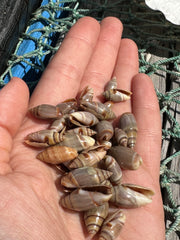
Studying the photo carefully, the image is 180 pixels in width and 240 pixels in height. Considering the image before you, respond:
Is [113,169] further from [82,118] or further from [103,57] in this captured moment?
[103,57]

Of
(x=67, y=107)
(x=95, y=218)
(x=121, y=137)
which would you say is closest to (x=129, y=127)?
(x=121, y=137)

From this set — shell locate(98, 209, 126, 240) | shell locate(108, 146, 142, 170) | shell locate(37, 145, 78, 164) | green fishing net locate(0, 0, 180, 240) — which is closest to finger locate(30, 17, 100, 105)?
green fishing net locate(0, 0, 180, 240)

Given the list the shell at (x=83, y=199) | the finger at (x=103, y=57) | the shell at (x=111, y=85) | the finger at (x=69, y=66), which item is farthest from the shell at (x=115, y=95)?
the shell at (x=83, y=199)

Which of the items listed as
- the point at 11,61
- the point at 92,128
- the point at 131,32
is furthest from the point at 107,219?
the point at 131,32

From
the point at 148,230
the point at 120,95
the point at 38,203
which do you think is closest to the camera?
the point at 38,203

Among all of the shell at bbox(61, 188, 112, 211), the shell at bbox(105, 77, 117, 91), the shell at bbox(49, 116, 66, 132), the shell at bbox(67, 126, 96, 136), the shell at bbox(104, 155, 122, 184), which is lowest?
the shell at bbox(61, 188, 112, 211)

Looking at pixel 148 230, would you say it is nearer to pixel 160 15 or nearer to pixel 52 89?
pixel 52 89

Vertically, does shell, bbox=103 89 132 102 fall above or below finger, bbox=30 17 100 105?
below

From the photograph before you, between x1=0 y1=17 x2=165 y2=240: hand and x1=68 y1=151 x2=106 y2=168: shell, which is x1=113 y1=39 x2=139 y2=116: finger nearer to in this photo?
x1=0 y1=17 x2=165 y2=240: hand
